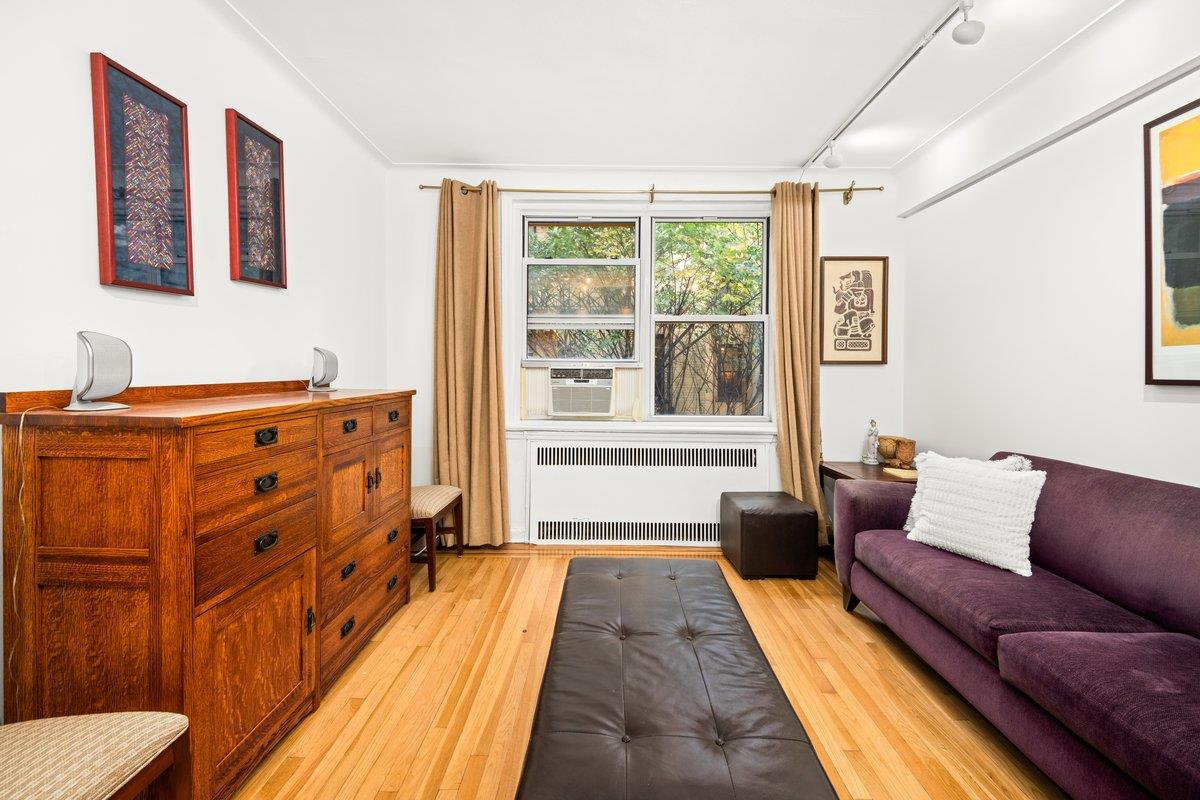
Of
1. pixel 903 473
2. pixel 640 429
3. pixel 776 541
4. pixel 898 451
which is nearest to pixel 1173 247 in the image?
pixel 903 473

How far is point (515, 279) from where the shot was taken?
364 cm

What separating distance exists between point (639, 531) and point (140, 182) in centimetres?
303

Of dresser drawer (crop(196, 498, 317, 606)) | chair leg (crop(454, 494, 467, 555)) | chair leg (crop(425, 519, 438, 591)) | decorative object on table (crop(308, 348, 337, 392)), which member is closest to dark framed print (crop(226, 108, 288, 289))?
decorative object on table (crop(308, 348, 337, 392))

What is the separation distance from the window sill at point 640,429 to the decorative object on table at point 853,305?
723 millimetres

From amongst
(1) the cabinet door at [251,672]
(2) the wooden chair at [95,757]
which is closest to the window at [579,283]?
(1) the cabinet door at [251,672]

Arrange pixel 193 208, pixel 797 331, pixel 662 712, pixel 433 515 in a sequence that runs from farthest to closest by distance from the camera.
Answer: pixel 797 331, pixel 433 515, pixel 193 208, pixel 662 712

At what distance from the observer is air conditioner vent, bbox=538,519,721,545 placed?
3521 mm

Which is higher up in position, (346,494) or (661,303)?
(661,303)

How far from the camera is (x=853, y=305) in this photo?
11.7 feet

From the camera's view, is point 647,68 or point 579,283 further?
point 579,283

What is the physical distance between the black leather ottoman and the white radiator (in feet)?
1.42

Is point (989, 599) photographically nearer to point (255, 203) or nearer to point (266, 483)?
point (266, 483)

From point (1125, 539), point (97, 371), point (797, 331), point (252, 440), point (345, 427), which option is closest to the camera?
point (97, 371)

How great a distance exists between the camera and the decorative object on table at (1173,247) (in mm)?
1768
